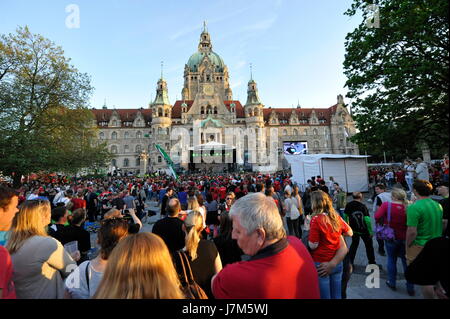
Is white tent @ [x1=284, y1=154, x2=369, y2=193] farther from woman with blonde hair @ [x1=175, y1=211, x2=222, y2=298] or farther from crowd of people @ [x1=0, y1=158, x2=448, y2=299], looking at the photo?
woman with blonde hair @ [x1=175, y1=211, x2=222, y2=298]

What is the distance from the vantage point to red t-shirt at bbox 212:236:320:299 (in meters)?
1.42

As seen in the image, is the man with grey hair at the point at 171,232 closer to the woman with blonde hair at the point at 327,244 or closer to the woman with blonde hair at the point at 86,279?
the woman with blonde hair at the point at 86,279

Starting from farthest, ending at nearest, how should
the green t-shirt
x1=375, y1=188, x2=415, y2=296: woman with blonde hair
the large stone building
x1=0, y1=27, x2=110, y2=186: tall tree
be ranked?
the large stone building, x1=0, y1=27, x2=110, y2=186: tall tree, x1=375, y1=188, x2=415, y2=296: woman with blonde hair, the green t-shirt

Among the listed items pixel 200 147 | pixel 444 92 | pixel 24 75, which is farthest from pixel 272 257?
pixel 200 147

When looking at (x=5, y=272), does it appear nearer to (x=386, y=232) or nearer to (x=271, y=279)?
(x=271, y=279)

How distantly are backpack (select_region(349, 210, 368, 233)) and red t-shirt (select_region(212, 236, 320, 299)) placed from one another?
3.75 meters

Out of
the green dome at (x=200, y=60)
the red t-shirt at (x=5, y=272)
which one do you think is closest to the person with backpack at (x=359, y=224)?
the red t-shirt at (x=5, y=272)

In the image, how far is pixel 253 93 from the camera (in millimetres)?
60812

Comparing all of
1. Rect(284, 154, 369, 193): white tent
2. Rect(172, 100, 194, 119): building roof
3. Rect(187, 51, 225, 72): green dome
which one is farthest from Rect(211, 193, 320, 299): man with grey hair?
Rect(187, 51, 225, 72): green dome

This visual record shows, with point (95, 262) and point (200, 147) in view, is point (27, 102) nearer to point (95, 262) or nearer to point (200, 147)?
point (95, 262)

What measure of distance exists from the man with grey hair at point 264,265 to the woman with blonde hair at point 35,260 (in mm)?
1855

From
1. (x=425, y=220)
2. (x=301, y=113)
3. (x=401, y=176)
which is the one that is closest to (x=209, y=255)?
(x=425, y=220)

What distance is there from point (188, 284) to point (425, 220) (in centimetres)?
359
